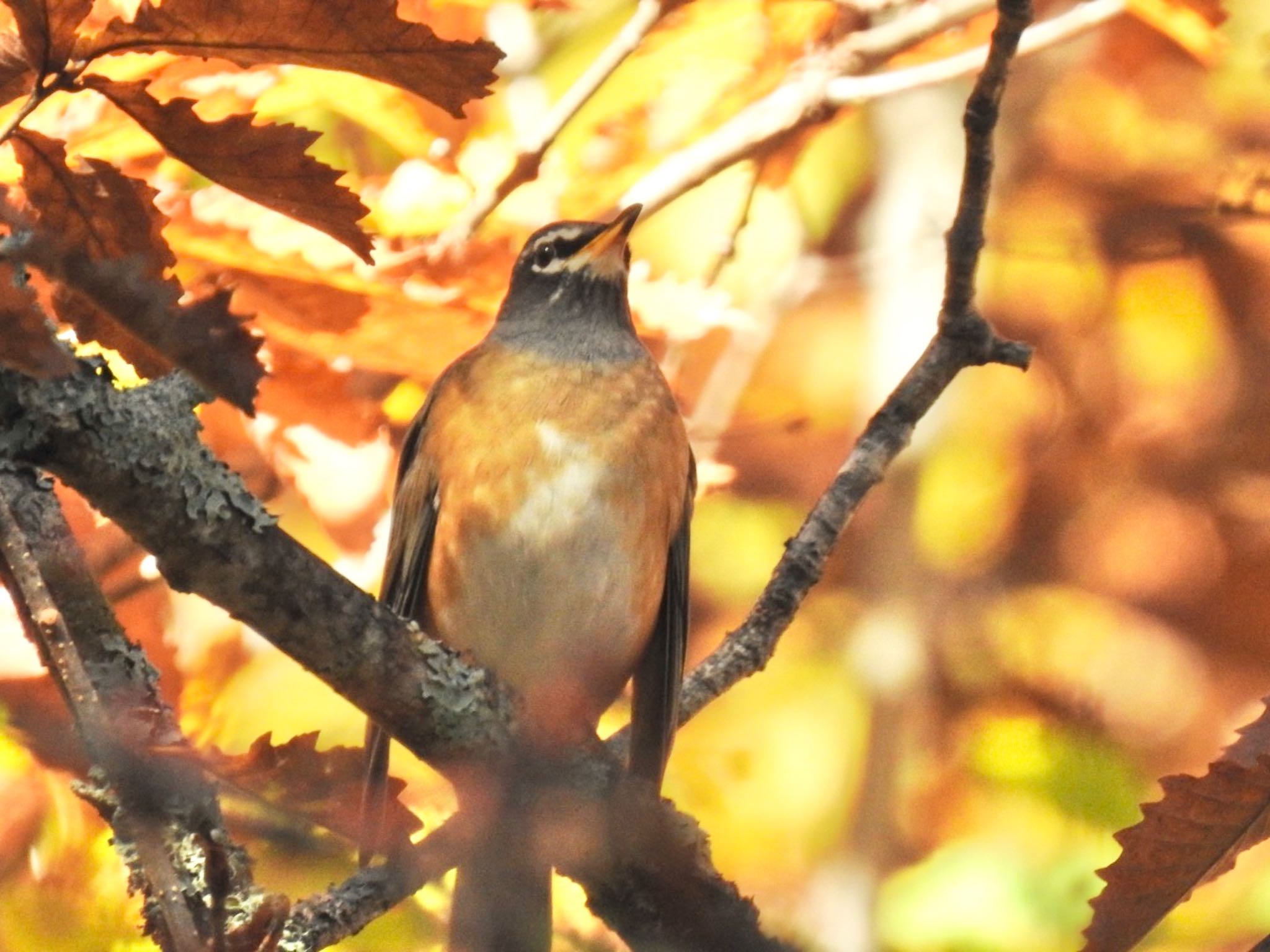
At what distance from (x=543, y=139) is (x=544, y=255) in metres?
0.39

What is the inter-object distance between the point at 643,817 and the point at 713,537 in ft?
10.5

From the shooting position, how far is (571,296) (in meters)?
3.67

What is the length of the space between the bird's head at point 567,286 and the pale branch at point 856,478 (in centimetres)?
100

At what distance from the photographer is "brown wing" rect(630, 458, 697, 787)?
301cm

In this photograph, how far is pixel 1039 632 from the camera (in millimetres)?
4383

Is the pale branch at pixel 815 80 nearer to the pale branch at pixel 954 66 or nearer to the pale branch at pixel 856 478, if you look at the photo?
the pale branch at pixel 954 66

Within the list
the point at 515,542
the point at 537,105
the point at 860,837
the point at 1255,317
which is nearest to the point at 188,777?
the point at 515,542

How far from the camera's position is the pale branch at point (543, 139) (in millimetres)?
3334

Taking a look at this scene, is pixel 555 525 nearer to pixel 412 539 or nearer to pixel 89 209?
pixel 412 539

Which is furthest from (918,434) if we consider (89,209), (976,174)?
(89,209)

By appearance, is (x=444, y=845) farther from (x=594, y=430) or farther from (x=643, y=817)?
(x=594, y=430)

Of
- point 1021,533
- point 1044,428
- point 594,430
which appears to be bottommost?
point 594,430

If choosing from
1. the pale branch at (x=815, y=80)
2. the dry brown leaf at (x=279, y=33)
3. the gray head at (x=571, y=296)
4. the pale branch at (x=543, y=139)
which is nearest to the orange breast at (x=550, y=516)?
the gray head at (x=571, y=296)

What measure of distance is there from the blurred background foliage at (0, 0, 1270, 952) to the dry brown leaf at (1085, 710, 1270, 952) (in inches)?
74.3
